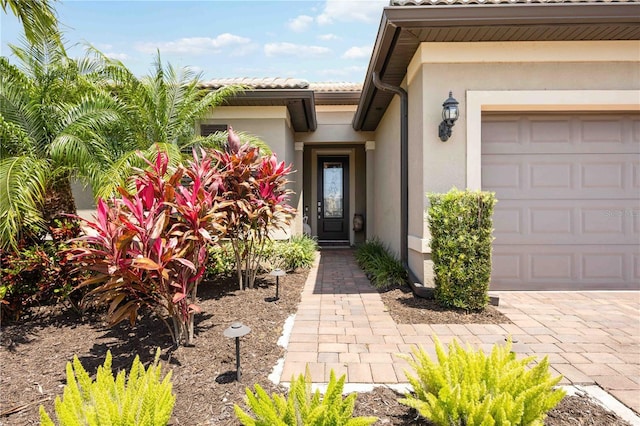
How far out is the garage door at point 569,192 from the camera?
16.1ft

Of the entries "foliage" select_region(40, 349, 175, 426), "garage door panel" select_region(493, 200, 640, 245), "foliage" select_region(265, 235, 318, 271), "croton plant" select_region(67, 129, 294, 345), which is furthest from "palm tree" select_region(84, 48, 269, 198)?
"garage door panel" select_region(493, 200, 640, 245)

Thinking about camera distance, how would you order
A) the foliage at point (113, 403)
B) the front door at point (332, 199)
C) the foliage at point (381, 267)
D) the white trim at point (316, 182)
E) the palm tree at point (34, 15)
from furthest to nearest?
the front door at point (332, 199) → the white trim at point (316, 182) → the foliage at point (381, 267) → the palm tree at point (34, 15) → the foliage at point (113, 403)

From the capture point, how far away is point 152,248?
265cm

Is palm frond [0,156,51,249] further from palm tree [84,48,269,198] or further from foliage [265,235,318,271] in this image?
foliage [265,235,318,271]

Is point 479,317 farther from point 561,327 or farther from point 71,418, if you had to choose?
point 71,418

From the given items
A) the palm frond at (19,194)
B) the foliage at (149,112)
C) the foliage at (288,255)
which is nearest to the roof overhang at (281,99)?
the foliage at (149,112)

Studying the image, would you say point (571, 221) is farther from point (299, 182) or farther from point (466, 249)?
point (299, 182)

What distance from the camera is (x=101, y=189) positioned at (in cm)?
430

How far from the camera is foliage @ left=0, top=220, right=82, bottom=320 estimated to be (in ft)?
11.9

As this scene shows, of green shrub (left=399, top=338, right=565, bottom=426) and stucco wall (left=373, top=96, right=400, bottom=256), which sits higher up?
stucco wall (left=373, top=96, right=400, bottom=256)

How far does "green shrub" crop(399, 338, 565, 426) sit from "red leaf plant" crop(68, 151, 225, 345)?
189cm

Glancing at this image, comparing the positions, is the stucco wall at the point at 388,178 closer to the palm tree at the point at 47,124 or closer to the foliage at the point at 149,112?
the foliage at the point at 149,112

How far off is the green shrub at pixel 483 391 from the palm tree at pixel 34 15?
511cm

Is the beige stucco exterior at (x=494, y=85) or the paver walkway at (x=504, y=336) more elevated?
the beige stucco exterior at (x=494, y=85)
